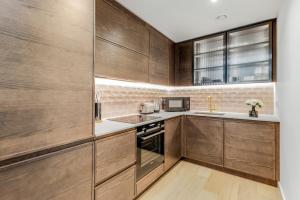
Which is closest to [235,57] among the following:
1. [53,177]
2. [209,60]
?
[209,60]

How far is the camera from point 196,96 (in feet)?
11.0

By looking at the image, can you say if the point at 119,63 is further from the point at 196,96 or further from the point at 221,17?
the point at 196,96

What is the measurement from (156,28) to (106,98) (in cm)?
156

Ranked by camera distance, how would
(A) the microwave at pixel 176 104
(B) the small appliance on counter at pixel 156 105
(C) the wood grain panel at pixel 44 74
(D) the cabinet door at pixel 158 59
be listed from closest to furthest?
1. (C) the wood grain panel at pixel 44 74
2. (D) the cabinet door at pixel 158 59
3. (B) the small appliance on counter at pixel 156 105
4. (A) the microwave at pixel 176 104

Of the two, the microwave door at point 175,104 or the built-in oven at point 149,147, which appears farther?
the microwave door at point 175,104

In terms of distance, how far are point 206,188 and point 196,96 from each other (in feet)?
5.93

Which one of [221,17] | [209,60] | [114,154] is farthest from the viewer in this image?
[209,60]

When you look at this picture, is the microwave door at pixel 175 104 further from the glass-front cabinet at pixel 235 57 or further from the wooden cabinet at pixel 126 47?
the glass-front cabinet at pixel 235 57

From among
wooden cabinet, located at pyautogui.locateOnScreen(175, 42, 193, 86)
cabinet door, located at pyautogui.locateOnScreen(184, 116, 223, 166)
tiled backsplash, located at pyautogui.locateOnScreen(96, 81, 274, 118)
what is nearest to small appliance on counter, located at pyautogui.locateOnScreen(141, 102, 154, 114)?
tiled backsplash, located at pyautogui.locateOnScreen(96, 81, 274, 118)

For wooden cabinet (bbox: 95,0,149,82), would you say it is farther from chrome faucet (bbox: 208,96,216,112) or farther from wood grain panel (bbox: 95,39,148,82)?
chrome faucet (bbox: 208,96,216,112)

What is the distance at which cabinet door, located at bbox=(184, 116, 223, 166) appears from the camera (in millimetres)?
2516

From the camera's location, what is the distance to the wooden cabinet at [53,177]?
84 centimetres

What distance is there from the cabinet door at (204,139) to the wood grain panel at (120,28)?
4.86 ft

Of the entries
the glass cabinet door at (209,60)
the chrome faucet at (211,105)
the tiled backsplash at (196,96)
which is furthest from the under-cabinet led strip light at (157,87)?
the chrome faucet at (211,105)
